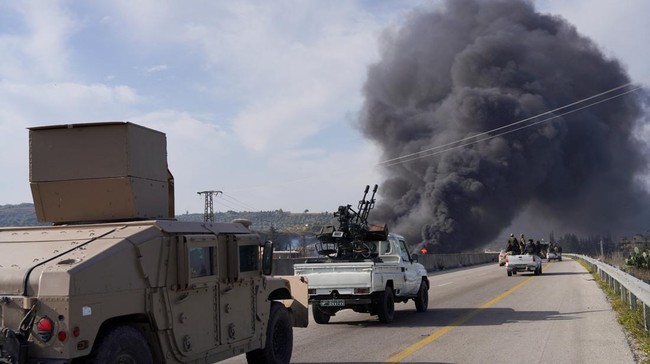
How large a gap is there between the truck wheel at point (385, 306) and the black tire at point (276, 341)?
5.13 metres

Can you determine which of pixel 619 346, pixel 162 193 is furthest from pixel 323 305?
pixel 162 193

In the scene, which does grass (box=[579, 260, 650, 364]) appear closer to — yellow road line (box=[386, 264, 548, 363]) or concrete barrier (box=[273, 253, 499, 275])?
yellow road line (box=[386, 264, 548, 363])

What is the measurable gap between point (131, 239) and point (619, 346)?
24.9 ft

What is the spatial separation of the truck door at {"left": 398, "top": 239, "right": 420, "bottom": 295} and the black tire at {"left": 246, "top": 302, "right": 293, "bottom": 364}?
664 cm

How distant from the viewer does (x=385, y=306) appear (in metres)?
13.3

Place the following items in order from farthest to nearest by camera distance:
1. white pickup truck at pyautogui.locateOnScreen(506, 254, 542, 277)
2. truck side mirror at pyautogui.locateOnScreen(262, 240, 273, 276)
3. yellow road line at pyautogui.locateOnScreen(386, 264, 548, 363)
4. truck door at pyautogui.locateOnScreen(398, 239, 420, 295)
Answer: white pickup truck at pyautogui.locateOnScreen(506, 254, 542, 277) < truck door at pyautogui.locateOnScreen(398, 239, 420, 295) < yellow road line at pyautogui.locateOnScreen(386, 264, 548, 363) < truck side mirror at pyautogui.locateOnScreen(262, 240, 273, 276)

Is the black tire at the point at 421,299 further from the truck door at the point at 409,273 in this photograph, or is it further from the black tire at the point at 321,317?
the black tire at the point at 321,317

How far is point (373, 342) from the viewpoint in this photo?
10742mm

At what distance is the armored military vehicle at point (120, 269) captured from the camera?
4.95m

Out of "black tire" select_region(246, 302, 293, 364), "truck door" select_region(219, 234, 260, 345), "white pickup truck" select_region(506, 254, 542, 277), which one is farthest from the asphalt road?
"white pickup truck" select_region(506, 254, 542, 277)

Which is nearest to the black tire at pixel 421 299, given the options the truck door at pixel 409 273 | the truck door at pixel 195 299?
the truck door at pixel 409 273

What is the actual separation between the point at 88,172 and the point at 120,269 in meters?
1.49

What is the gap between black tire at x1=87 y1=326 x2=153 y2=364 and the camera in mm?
5133

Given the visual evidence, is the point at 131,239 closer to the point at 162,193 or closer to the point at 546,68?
the point at 162,193
